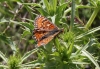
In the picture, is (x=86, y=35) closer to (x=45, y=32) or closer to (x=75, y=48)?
(x=75, y=48)

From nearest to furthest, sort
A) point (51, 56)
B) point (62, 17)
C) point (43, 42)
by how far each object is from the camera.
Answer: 1. point (43, 42)
2. point (51, 56)
3. point (62, 17)

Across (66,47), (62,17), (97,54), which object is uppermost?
(62,17)

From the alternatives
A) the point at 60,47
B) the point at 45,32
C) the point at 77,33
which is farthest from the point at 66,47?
the point at 77,33

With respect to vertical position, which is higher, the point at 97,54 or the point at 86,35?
the point at 86,35

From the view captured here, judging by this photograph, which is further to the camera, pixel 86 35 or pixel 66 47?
pixel 86 35

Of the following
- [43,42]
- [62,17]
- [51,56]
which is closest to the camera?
[43,42]

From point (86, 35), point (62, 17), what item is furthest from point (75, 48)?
point (62, 17)
